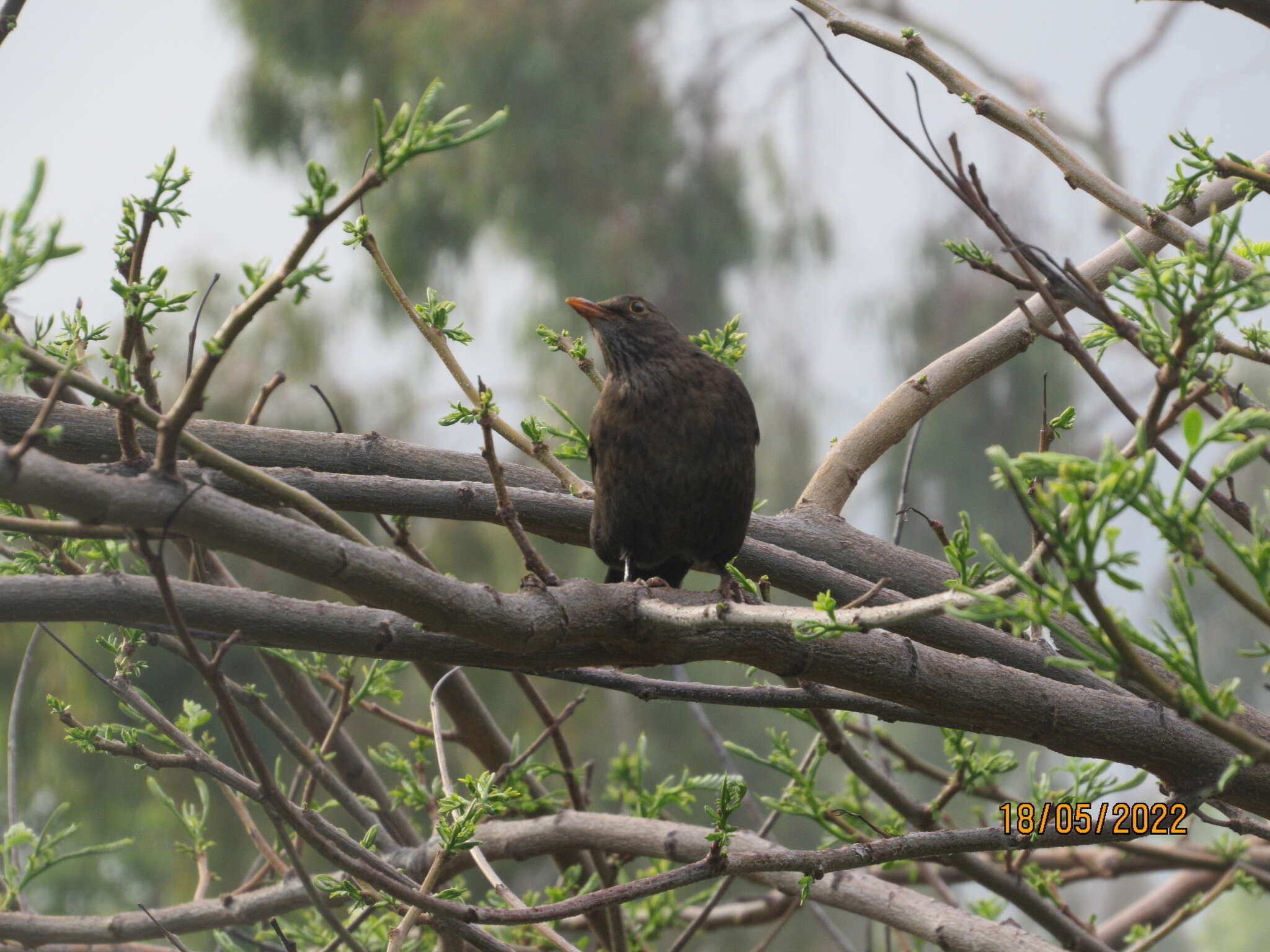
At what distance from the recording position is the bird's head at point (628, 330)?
2.77 meters

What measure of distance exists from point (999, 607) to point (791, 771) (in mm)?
1592

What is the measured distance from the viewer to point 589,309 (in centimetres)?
298

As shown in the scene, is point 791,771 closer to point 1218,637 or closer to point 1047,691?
point 1047,691

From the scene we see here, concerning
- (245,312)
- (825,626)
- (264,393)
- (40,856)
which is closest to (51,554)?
(264,393)

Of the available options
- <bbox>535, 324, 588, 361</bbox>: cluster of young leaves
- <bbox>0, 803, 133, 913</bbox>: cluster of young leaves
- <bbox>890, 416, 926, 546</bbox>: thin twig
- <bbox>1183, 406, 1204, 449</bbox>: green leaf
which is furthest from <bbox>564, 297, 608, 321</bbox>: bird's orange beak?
<bbox>1183, 406, 1204, 449</bbox>: green leaf

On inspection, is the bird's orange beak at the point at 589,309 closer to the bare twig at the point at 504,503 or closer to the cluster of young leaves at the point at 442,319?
the cluster of young leaves at the point at 442,319

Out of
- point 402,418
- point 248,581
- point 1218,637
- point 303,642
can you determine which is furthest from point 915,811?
point 1218,637

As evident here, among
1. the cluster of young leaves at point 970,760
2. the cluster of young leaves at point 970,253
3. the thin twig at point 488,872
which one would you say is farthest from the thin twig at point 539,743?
the cluster of young leaves at point 970,253

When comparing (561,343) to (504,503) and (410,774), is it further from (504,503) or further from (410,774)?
(410,774)

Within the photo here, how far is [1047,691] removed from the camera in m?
1.65

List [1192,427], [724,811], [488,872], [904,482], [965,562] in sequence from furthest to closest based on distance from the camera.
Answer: [904,482] < [488,872] < [724,811] < [965,562] < [1192,427]

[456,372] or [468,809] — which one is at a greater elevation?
[456,372]
